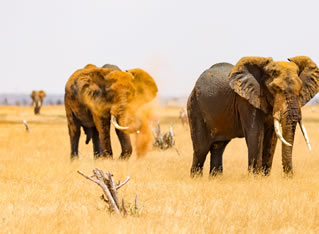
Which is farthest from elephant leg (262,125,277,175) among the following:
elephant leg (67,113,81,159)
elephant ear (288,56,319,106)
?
elephant leg (67,113,81,159)

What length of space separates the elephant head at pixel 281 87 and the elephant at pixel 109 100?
3.50 meters

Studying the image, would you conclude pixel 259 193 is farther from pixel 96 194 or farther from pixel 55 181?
pixel 55 181

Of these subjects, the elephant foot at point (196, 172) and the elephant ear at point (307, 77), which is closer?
the elephant ear at point (307, 77)

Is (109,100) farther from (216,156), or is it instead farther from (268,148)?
(268,148)

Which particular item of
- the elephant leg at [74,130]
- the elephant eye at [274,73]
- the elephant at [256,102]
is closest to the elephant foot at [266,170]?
the elephant at [256,102]

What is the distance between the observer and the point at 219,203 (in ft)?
23.9

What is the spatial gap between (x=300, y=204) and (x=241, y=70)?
277 cm

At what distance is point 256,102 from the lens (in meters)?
8.81

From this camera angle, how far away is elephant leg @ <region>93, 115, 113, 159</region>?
1226 cm

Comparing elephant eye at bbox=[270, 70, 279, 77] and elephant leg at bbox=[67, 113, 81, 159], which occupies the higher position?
elephant eye at bbox=[270, 70, 279, 77]

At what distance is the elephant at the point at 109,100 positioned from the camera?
12.0 meters

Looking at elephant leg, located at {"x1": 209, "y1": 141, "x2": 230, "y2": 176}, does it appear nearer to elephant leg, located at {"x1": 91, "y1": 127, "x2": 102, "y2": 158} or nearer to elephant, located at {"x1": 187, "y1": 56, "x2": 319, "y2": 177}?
elephant, located at {"x1": 187, "y1": 56, "x2": 319, "y2": 177}

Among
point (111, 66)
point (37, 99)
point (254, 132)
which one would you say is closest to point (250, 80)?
point (254, 132)

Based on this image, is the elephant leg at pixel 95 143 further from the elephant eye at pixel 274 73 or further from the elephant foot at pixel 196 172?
the elephant eye at pixel 274 73
